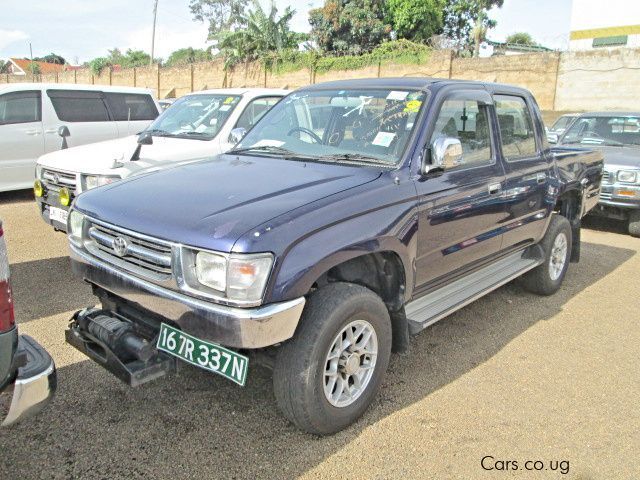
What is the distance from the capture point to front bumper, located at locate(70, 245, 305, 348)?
249cm

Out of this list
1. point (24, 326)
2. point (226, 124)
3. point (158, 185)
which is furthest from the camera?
point (226, 124)

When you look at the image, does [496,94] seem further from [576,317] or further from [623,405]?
[623,405]

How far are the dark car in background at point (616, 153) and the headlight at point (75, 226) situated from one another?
741 cm

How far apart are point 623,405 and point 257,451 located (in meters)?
2.32

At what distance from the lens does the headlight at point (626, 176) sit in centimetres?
781

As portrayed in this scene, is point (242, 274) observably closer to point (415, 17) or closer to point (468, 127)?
point (468, 127)

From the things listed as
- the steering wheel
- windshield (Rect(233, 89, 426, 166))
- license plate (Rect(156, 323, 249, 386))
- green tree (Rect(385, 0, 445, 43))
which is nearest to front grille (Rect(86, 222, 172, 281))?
license plate (Rect(156, 323, 249, 386))

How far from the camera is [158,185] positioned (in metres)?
3.25

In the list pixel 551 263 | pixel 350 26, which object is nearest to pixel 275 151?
pixel 551 263

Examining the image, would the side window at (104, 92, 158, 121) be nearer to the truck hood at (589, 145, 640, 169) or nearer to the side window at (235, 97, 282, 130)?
the side window at (235, 97, 282, 130)

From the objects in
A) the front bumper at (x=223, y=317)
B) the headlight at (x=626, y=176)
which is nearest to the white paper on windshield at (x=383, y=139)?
the front bumper at (x=223, y=317)

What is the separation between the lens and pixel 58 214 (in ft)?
18.2

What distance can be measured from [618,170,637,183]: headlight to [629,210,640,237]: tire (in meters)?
0.56

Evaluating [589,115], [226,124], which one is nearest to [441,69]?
[589,115]
